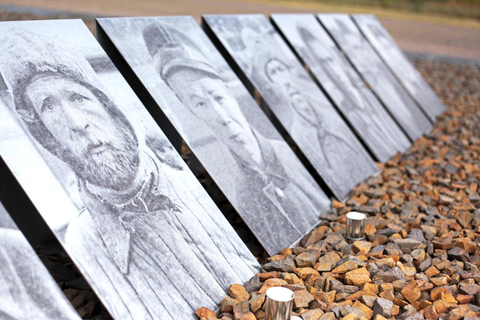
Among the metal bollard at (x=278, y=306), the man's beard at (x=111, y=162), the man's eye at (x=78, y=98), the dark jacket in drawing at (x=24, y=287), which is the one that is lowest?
the metal bollard at (x=278, y=306)

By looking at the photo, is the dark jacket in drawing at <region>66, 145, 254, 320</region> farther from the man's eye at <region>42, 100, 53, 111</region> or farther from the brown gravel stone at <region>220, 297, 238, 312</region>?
the man's eye at <region>42, 100, 53, 111</region>

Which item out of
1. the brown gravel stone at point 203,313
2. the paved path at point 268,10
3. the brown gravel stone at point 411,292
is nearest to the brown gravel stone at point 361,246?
the brown gravel stone at point 411,292

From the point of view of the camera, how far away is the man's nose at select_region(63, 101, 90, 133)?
1.93m

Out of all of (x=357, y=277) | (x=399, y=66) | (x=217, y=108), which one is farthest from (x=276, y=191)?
(x=399, y=66)

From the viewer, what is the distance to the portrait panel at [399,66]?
5512 millimetres

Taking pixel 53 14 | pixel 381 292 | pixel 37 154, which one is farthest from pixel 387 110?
pixel 53 14

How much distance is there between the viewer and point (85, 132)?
6.37ft

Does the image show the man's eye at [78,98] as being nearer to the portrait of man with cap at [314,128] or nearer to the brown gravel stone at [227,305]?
the brown gravel stone at [227,305]

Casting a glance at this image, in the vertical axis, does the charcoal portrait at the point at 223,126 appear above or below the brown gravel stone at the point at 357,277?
above

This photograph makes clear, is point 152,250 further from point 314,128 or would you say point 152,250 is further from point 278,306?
point 314,128

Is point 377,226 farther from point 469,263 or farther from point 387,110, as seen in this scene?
point 387,110

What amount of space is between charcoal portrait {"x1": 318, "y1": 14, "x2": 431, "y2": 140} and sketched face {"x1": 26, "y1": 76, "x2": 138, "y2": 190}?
10.3 ft

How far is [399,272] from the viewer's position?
221 cm

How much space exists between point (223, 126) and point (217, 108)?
0.38 ft
